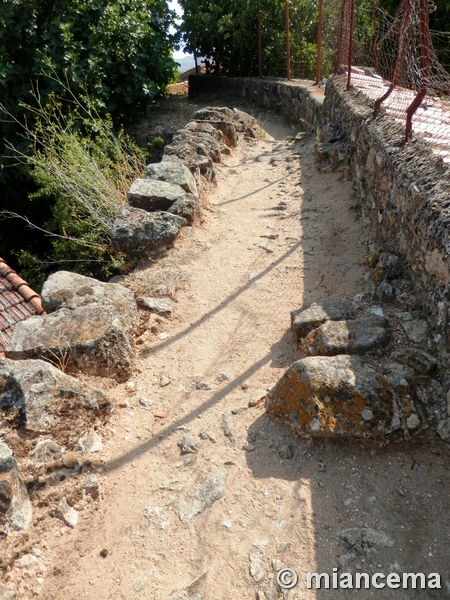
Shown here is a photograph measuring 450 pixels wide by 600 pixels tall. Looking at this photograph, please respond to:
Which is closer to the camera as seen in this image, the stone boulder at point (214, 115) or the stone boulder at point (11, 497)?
the stone boulder at point (11, 497)

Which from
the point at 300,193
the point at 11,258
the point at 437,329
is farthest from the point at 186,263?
the point at 11,258

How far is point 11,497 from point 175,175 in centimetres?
389

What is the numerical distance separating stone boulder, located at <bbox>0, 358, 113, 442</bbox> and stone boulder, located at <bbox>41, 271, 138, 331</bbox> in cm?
78

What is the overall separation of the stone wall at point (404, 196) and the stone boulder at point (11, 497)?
80.6 inches

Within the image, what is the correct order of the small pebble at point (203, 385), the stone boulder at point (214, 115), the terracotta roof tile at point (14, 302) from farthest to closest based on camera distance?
1. the stone boulder at point (214, 115)
2. the terracotta roof tile at point (14, 302)
3. the small pebble at point (203, 385)

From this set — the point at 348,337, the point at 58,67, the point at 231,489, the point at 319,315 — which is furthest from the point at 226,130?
the point at 231,489

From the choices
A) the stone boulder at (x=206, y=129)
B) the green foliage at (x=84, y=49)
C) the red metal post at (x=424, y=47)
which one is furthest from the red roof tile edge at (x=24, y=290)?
the green foliage at (x=84, y=49)

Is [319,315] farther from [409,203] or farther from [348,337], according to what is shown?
[409,203]

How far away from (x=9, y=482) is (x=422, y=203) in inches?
98.1

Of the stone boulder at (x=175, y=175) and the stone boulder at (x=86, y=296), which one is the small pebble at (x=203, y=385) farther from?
the stone boulder at (x=175, y=175)

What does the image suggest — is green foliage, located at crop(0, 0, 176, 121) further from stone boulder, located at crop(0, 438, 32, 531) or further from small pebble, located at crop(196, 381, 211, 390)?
stone boulder, located at crop(0, 438, 32, 531)

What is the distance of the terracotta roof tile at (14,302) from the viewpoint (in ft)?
13.2

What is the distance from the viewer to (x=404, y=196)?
3.04m

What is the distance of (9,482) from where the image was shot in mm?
2033
